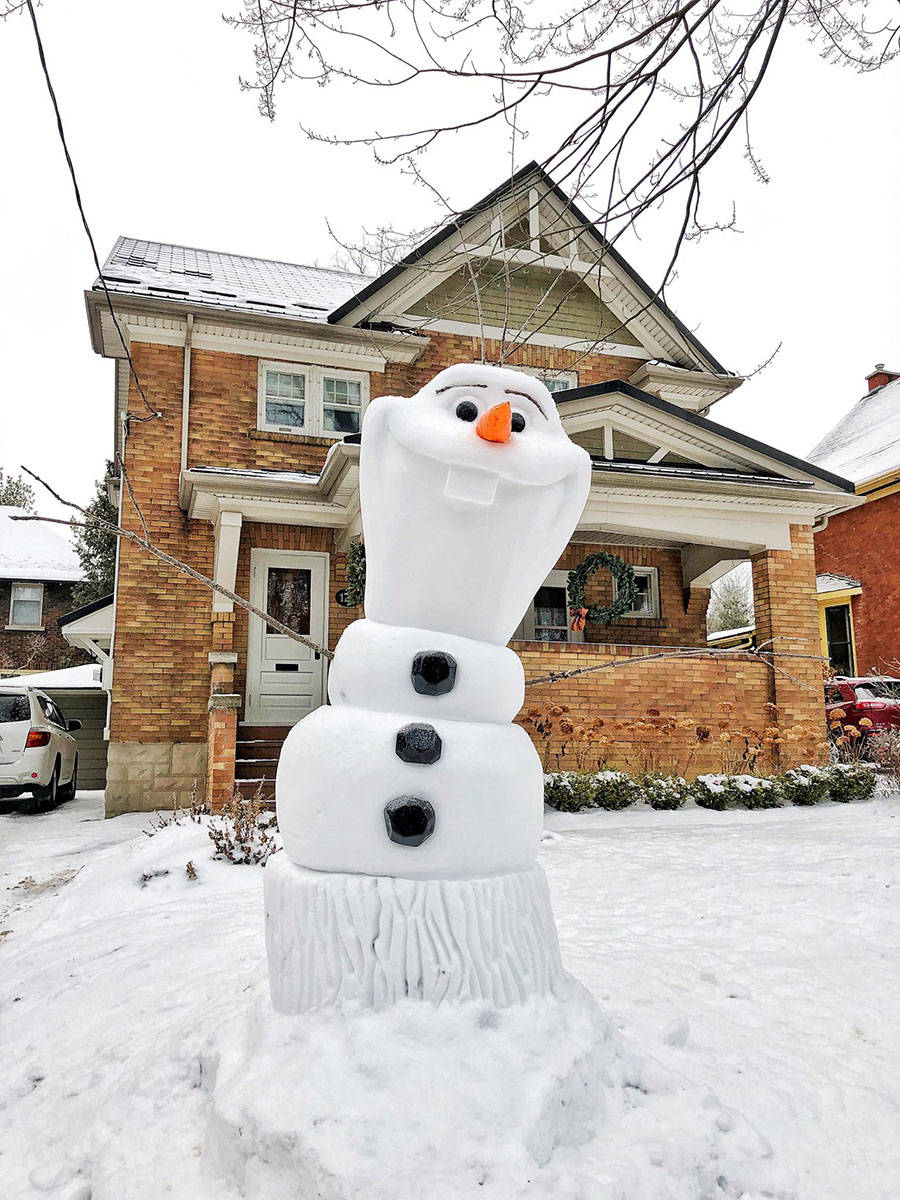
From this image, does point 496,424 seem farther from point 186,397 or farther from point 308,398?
point 308,398

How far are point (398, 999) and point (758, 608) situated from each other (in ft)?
27.8

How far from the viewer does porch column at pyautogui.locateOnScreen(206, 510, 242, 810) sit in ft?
25.7

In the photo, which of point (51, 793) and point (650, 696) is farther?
point (51, 793)

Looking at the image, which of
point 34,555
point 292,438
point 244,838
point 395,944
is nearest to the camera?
point 395,944

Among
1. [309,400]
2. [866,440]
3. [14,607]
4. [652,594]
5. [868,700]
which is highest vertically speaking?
[866,440]

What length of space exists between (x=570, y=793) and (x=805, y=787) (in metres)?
2.44

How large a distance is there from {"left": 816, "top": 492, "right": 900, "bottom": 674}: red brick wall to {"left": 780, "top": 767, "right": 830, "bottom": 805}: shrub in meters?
10.1

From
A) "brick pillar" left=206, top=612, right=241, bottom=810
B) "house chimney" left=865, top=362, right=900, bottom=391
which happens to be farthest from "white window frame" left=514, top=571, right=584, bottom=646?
"house chimney" left=865, top=362, right=900, bottom=391

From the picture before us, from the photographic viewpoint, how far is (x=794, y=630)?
9.34m

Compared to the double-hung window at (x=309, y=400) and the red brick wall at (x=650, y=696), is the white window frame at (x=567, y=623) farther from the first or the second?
the double-hung window at (x=309, y=400)

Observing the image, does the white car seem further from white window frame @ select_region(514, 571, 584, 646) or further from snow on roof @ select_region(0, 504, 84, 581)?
snow on roof @ select_region(0, 504, 84, 581)

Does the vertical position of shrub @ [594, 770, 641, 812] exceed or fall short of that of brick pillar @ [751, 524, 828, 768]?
it falls short

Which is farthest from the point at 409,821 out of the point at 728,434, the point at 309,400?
the point at 309,400

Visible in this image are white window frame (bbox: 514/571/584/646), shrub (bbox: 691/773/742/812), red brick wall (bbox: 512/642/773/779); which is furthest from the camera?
white window frame (bbox: 514/571/584/646)
